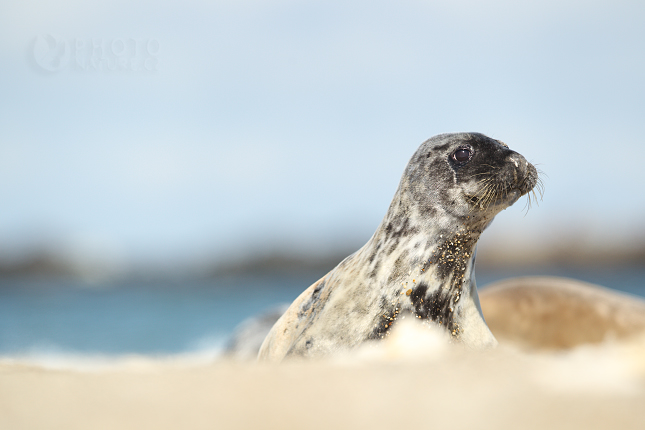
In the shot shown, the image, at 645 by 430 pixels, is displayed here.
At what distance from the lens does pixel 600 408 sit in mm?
1238

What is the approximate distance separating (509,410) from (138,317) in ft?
50.8

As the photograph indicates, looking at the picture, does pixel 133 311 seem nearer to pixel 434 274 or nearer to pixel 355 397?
pixel 434 274

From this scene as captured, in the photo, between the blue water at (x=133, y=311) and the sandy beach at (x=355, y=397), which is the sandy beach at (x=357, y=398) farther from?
the blue water at (x=133, y=311)

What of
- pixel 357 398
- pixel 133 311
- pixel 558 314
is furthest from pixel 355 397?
pixel 133 311

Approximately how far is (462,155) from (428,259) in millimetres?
703

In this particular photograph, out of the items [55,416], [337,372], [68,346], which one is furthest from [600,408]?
[68,346]

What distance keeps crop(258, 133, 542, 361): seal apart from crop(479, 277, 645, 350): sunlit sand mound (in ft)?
8.21

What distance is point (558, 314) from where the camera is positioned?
5.83m

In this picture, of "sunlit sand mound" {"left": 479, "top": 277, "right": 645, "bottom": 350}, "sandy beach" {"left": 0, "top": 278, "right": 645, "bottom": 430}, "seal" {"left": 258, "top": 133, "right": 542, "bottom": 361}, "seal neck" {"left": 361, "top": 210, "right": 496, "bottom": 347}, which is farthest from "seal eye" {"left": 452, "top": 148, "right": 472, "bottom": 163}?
"sunlit sand mound" {"left": 479, "top": 277, "right": 645, "bottom": 350}

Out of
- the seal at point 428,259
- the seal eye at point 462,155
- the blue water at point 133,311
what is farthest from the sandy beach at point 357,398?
the blue water at point 133,311

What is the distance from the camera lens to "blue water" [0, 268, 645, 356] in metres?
11.7

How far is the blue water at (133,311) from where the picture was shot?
1166cm

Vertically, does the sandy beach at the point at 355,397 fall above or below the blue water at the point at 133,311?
below

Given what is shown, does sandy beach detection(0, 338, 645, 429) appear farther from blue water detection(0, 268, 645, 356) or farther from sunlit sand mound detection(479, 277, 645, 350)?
blue water detection(0, 268, 645, 356)
